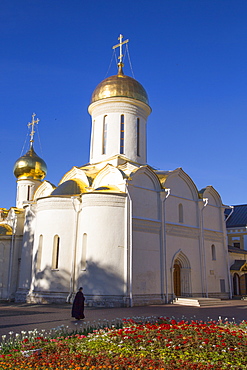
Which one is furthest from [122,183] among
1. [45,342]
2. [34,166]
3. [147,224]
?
[45,342]

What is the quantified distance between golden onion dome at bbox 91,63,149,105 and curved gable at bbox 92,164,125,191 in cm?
517

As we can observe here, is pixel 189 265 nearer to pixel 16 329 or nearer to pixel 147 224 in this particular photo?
pixel 147 224

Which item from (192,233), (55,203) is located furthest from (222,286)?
(55,203)

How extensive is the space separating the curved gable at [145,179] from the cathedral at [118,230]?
A: 0.18ft

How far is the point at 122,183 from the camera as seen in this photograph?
17484mm

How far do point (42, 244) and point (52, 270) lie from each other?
59.7 inches

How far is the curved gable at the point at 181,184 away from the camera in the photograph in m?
19.4

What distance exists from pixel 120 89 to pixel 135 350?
56.1 ft

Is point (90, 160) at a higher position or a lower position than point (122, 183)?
higher

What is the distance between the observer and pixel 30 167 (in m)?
24.7

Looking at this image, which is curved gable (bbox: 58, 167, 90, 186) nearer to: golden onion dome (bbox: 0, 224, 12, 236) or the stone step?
golden onion dome (bbox: 0, 224, 12, 236)

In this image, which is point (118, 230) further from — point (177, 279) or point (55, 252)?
point (177, 279)

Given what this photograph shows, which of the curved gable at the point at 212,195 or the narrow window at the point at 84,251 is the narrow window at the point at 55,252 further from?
the curved gable at the point at 212,195

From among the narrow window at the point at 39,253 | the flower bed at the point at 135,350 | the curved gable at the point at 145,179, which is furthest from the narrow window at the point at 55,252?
the flower bed at the point at 135,350
